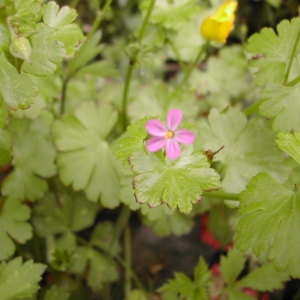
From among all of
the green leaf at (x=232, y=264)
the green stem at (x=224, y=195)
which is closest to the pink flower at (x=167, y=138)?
the green stem at (x=224, y=195)

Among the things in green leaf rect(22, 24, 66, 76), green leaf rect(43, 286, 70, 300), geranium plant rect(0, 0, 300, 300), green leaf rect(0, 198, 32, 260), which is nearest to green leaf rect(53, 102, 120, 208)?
geranium plant rect(0, 0, 300, 300)

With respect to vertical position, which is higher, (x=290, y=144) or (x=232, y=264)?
(x=290, y=144)

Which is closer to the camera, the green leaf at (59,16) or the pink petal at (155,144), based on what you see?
the pink petal at (155,144)

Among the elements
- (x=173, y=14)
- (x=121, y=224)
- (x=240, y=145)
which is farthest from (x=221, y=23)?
(x=121, y=224)

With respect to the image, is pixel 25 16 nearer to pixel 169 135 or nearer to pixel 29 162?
pixel 169 135

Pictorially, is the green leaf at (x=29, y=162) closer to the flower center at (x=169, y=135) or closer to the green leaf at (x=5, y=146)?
the green leaf at (x=5, y=146)

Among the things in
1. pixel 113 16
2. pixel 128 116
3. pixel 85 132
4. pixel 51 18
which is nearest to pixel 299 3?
pixel 113 16

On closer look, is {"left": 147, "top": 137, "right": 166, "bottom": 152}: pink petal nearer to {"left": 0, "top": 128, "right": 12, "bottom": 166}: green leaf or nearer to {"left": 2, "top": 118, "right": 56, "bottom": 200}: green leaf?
{"left": 0, "top": 128, "right": 12, "bottom": 166}: green leaf
